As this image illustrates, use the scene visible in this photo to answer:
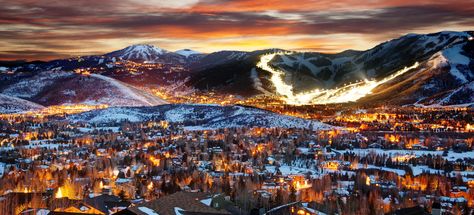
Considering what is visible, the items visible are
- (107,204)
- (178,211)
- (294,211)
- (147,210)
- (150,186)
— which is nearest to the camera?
(147,210)

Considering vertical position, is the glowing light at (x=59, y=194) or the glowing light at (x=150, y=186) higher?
the glowing light at (x=59, y=194)

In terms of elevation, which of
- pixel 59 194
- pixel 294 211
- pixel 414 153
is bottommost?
pixel 414 153

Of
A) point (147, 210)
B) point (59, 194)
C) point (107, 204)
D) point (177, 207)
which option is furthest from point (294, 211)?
point (59, 194)

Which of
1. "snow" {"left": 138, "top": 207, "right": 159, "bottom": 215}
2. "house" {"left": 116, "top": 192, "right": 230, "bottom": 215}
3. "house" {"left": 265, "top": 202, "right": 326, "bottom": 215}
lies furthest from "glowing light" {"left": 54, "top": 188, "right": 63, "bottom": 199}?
"snow" {"left": 138, "top": 207, "right": 159, "bottom": 215}

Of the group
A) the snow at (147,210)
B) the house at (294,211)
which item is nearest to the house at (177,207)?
the snow at (147,210)

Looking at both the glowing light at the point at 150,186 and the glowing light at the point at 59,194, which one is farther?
the glowing light at the point at 150,186

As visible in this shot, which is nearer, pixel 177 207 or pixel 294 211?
pixel 177 207

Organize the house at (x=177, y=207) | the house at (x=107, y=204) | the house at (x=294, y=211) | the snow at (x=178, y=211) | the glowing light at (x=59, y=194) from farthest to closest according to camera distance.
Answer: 1. the glowing light at (x=59, y=194)
2. the house at (x=294, y=211)
3. the house at (x=107, y=204)
4. the snow at (x=178, y=211)
5. the house at (x=177, y=207)

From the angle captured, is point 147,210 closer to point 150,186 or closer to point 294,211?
point 294,211

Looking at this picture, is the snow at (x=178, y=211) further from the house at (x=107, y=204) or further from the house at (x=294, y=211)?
the house at (x=294, y=211)
